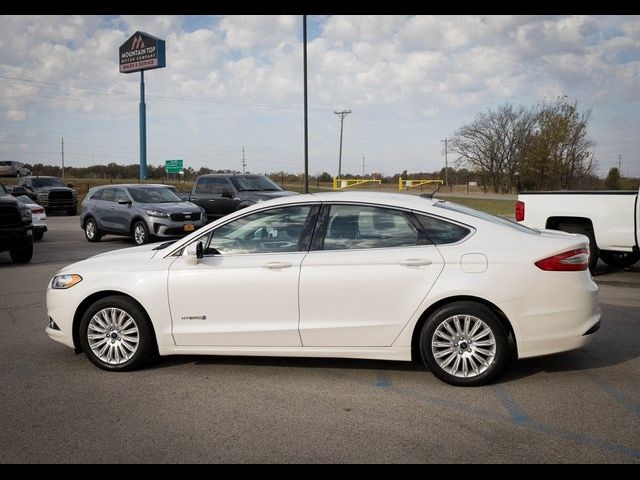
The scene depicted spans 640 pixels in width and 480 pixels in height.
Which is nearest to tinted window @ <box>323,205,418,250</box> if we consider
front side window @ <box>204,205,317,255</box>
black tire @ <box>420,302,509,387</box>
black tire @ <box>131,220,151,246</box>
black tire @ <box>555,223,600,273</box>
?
front side window @ <box>204,205,317,255</box>

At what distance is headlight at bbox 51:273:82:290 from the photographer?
18.6ft

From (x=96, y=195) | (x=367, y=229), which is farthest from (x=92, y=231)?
(x=367, y=229)

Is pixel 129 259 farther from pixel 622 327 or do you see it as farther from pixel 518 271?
pixel 622 327

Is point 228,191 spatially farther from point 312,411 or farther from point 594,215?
point 312,411

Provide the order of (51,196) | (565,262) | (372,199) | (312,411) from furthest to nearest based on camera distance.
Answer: (51,196), (372,199), (565,262), (312,411)

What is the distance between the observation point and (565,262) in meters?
5.00

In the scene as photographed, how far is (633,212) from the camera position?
34.3ft

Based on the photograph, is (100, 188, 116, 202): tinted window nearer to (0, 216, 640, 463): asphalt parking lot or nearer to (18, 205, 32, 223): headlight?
(18, 205, 32, 223): headlight

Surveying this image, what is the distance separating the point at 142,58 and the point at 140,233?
3830cm

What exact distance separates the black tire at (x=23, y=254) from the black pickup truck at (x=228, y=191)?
726 centimetres

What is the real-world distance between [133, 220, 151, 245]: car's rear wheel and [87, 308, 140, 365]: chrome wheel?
11024mm

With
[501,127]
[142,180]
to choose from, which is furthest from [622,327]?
[501,127]

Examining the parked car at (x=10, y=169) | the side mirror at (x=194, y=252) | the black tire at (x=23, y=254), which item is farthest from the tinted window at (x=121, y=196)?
the parked car at (x=10, y=169)

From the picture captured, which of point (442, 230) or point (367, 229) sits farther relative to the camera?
point (367, 229)
